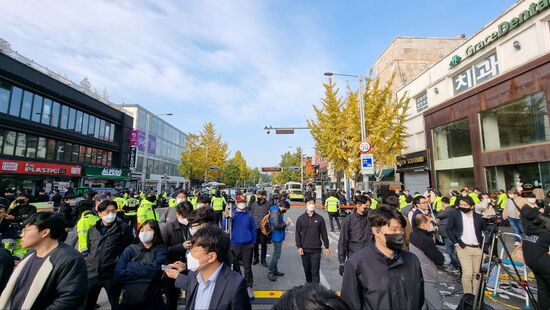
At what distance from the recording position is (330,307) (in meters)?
1.33

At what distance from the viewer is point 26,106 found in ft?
64.8

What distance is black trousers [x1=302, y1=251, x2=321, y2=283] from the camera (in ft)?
16.9

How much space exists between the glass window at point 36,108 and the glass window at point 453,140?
3228cm

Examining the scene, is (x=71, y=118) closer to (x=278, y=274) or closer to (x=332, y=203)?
(x=332, y=203)

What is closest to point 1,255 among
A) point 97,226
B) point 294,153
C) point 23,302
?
point 23,302

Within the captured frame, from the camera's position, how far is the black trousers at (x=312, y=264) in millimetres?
5148

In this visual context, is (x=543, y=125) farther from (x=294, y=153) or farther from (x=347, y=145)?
(x=294, y=153)

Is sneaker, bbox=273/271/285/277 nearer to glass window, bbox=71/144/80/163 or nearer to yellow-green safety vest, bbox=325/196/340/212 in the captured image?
yellow-green safety vest, bbox=325/196/340/212

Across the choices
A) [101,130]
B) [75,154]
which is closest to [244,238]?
[75,154]

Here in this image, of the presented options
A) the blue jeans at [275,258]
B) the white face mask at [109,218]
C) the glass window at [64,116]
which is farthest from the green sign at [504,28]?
the glass window at [64,116]

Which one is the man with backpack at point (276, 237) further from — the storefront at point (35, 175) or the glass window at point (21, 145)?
the glass window at point (21, 145)

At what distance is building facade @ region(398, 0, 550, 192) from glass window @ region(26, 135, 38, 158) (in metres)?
31.9

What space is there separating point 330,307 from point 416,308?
4.41 feet

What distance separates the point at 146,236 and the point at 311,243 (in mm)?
3054
